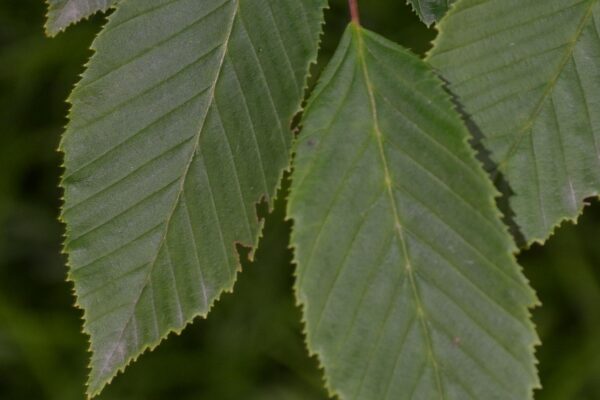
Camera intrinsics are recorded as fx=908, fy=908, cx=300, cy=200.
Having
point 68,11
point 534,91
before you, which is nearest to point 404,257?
point 534,91

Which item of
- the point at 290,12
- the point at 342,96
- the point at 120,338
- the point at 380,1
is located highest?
the point at 380,1

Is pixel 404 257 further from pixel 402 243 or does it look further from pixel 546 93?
pixel 546 93

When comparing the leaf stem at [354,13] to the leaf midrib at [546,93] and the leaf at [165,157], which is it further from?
the leaf midrib at [546,93]

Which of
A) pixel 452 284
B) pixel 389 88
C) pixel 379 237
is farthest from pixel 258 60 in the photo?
pixel 452 284

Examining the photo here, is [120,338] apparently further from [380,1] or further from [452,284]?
[380,1]

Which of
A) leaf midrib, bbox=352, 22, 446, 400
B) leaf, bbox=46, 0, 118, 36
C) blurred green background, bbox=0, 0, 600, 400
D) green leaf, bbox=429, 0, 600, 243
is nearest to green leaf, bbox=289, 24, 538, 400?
leaf midrib, bbox=352, 22, 446, 400

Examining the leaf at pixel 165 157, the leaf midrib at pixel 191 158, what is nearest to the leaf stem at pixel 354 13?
the leaf at pixel 165 157

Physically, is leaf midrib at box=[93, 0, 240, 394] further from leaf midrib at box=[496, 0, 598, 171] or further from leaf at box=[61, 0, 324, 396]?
leaf midrib at box=[496, 0, 598, 171]
